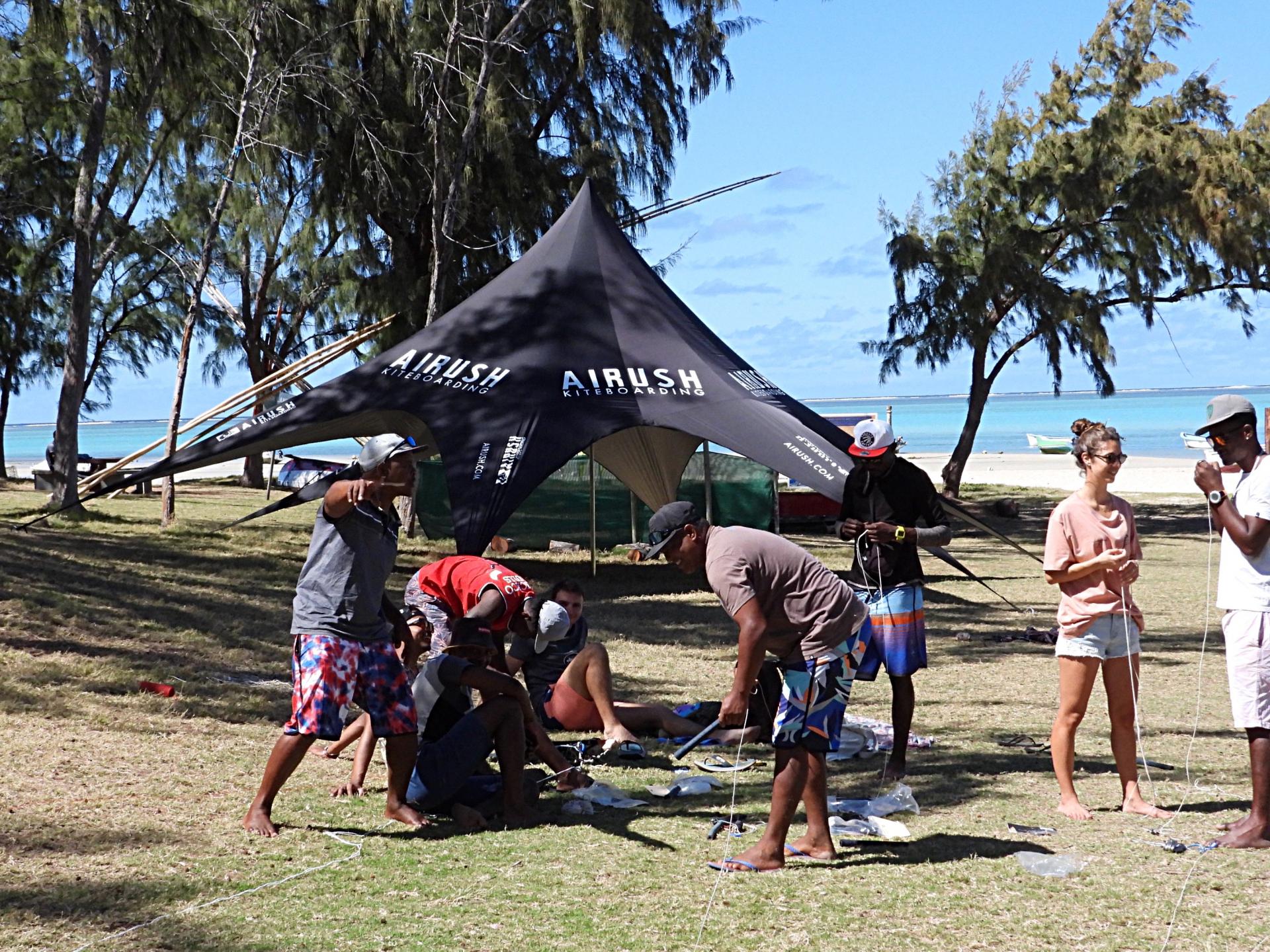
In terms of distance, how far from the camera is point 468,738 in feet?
18.0

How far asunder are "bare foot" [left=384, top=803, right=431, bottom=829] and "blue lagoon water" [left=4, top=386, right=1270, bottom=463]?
3188 cm

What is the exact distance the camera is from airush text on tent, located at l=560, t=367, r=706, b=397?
1125 cm

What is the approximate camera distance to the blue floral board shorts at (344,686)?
4.95m

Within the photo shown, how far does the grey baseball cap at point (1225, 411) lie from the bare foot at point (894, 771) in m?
2.07

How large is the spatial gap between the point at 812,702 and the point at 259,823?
219cm

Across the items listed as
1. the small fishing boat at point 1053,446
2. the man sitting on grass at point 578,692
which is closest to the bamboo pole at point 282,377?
the man sitting on grass at point 578,692

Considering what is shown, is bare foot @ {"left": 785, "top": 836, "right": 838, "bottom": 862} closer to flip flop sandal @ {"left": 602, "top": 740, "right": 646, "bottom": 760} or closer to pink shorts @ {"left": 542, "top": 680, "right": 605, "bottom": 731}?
flip flop sandal @ {"left": 602, "top": 740, "right": 646, "bottom": 760}

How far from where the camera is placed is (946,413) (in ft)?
471

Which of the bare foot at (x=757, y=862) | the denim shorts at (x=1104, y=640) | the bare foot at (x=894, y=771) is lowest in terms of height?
the bare foot at (x=757, y=862)

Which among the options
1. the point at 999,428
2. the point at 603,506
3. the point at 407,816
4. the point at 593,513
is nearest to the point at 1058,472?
the point at 603,506

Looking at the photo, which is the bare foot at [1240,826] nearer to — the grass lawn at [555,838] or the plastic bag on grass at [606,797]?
the grass lawn at [555,838]

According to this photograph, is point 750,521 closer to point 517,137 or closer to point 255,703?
point 517,137

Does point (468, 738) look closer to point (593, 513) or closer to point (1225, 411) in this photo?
point (1225, 411)

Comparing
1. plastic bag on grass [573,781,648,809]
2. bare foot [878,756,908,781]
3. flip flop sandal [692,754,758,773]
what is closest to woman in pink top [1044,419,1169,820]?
bare foot [878,756,908,781]
